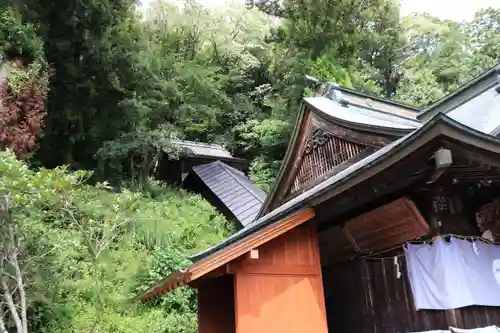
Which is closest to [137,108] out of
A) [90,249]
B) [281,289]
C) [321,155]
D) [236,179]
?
[236,179]

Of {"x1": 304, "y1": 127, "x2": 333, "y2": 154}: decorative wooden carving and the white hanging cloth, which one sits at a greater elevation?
{"x1": 304, "y1": 127, "x2": 333, "y2": 154}: decorative wooden carving

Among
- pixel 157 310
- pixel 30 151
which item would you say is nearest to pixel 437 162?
pixel 157 310

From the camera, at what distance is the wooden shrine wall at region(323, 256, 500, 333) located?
602 centimetres

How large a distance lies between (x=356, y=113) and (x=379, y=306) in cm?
528

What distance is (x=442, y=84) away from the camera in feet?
90.1

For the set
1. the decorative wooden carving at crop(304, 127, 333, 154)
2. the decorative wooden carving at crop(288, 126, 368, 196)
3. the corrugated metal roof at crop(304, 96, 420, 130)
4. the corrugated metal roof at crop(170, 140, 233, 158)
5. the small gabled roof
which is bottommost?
the small gabled roof

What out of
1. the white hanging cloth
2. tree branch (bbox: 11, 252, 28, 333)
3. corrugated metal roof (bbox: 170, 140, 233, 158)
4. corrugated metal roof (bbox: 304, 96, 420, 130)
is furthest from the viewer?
corrugated metal roof (bbox: 170, 140, 233, 158)

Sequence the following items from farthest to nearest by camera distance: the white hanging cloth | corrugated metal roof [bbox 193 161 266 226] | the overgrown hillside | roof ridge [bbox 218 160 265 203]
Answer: roof ridge [bbox 218 160 265 203], corrugated metal roof [bbox 193 161 266 226], the overgrown hillside, the white hanging cloth

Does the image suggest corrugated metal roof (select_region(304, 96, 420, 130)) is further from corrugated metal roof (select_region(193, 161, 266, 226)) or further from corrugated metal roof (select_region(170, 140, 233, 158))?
corrugated metal roof (select_region(170, 140, 233, 158))

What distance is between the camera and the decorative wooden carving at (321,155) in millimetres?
9156

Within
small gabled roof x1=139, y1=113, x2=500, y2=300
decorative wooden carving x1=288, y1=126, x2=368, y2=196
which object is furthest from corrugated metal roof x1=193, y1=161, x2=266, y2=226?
small gabled roof x1=139, y1=113, x2=500, y2=300

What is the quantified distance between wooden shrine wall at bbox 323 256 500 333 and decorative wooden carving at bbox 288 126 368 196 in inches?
89.3

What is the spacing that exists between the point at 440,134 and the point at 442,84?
25039mm

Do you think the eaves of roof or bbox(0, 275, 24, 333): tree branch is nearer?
bbox(0, 275, 24, 333): tree branch
